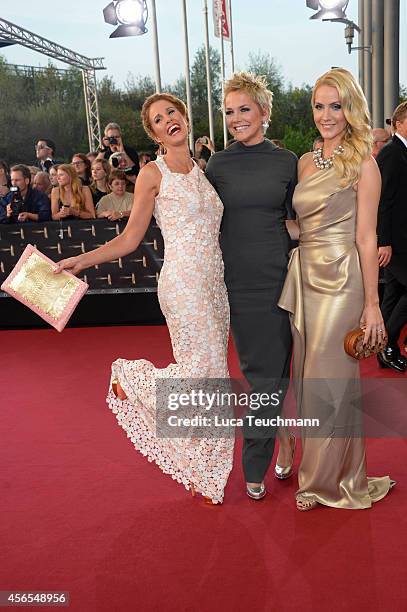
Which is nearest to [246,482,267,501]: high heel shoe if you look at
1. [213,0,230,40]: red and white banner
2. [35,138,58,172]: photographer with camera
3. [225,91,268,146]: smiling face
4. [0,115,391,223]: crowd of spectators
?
[225,91,268,146]: smiling face

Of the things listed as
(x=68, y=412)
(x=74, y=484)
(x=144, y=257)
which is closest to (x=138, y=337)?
(x=144, y=257)

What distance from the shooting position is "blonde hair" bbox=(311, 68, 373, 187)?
10.1 ft

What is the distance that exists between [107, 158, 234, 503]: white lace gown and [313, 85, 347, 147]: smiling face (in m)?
0.52

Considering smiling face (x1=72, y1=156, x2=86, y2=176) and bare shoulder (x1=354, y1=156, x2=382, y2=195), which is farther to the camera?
smiling face (x1=72, y1=156, x2=86, y2=176)

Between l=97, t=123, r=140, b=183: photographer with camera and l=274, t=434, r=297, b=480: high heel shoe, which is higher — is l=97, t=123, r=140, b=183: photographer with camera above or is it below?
above

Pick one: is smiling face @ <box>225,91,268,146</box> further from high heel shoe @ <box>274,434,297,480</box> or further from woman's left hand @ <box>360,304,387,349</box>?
high heel shoe @ <box>274,434,297,480</box>

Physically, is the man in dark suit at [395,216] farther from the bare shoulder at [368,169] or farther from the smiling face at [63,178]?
the smiling face at [63,178]

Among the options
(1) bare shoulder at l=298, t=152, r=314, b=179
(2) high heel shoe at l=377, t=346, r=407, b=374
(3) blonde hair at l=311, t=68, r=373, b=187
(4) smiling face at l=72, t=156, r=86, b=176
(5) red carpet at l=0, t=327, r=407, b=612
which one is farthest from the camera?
(4) smiling face at l=72, t=156, r=86, b=176

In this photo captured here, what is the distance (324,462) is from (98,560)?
102cm

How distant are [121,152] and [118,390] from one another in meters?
4.96

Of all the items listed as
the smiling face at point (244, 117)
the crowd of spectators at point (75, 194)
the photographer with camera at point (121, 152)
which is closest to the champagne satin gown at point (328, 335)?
the smiling face at point (244, 117)

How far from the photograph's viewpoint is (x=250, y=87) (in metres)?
3.25

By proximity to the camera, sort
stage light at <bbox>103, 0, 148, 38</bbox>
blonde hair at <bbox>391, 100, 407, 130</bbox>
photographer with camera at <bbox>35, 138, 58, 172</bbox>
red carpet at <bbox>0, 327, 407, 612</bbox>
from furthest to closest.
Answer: stage light at <bbox>103, 0, 148, 38</bbox> < photographer with camera at <bbox>35, 138, 58, 172</bbox> < blonde hair at <bbox>391, 100, 407, 130</bbox> < red carpet at <bbox>0, 327, 407, 612</bbox>

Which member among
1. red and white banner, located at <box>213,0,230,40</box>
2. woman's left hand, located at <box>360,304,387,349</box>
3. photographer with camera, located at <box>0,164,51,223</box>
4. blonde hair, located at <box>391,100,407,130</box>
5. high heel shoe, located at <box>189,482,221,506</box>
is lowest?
high heel shoe, located at <box>189,482,221,506</box>
